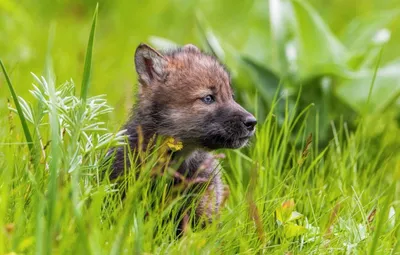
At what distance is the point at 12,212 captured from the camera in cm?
311

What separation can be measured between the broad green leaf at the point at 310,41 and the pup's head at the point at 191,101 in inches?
55.3

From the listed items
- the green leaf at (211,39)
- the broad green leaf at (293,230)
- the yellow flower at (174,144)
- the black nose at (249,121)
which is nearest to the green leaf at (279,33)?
the green leaf at (211,39)

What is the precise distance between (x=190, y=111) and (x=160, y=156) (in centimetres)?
89

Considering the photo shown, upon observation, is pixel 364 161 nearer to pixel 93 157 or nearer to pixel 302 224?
pixel 302 224

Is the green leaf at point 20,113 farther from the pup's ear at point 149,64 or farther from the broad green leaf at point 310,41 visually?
the broad green leaf at point 310,41

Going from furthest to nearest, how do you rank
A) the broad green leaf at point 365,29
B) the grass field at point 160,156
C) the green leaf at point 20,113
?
the broad green leaf at point 365,29
the green leaf at point 20,113
the grass field at point 160,156

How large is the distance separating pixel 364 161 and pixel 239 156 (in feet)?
2.89

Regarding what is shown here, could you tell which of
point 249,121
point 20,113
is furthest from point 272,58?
point 20,113

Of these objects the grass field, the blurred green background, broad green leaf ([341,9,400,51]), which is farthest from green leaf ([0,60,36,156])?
broad green leaf ([341,9,400,51])

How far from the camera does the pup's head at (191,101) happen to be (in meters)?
4.05

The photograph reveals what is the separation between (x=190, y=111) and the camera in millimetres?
4141

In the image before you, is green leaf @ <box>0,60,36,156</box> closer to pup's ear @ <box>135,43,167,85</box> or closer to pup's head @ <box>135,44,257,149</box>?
pup's head @ <box>135,44,257,149</box>

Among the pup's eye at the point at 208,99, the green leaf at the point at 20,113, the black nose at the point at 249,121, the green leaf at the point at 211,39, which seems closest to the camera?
the green leaf at the point at 20,113

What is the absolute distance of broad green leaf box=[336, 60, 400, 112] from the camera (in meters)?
5.52
